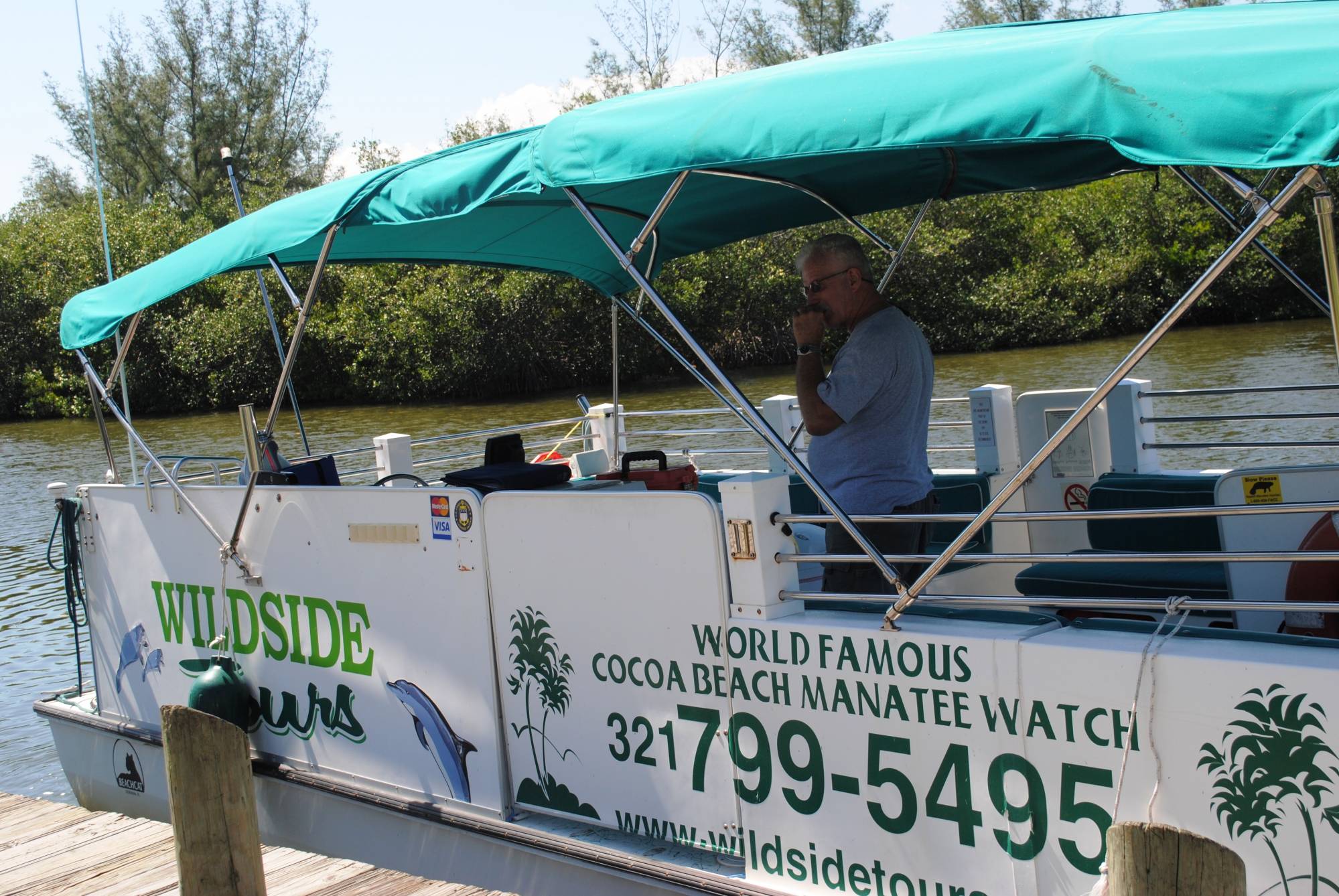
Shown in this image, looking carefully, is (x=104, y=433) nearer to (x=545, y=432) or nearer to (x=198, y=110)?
(x=545, y=432)

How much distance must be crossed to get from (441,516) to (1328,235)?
105 inches

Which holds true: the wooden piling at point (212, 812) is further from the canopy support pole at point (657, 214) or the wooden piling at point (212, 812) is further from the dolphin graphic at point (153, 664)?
the dolphin graphic at point (153, 664)

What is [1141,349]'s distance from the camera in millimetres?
2383

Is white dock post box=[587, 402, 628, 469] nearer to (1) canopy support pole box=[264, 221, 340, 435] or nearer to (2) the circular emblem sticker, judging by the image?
(1) canopy support pole box=[264, 221, 340, 435]

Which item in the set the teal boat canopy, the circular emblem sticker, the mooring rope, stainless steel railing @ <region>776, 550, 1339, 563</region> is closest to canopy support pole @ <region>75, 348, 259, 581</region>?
the teal boat canopy

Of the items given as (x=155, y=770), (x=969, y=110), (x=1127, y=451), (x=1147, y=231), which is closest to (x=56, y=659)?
(x=155, y=770)

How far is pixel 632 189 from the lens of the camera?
15.3 feet

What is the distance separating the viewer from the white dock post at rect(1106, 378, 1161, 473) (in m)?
5.44

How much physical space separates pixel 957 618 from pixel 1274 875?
879mm

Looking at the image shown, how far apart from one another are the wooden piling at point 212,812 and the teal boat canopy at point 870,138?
167 centimetres

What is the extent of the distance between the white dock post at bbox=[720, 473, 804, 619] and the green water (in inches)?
180

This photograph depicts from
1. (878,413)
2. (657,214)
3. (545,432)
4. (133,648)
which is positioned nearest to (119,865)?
(133,648)

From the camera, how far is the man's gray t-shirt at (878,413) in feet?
12.1

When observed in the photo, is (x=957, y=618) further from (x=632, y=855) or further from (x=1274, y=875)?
(x=632, y=855)
